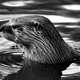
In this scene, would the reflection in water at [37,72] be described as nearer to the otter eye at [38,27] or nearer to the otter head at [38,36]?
the otter head at [38,36]

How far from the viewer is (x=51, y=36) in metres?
9.71

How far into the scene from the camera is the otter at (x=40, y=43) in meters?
9.66

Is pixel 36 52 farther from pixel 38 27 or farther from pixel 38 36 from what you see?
pixel 38 27

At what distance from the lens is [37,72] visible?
9.61m

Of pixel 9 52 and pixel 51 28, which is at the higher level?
pixel 51 28

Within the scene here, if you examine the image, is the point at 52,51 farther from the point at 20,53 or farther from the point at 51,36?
the point at 20,53

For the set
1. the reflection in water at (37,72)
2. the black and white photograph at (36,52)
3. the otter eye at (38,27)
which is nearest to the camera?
the reflection in water at (37,72)

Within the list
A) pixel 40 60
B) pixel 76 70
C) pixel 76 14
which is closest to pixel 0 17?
pixel 76 14

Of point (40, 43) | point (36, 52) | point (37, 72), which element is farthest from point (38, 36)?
point (37, 72)

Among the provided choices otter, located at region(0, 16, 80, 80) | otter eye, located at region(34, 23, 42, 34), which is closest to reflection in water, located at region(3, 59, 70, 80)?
otter, located at region(0, 16, 80, 80)

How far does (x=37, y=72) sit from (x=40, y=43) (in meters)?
0.54

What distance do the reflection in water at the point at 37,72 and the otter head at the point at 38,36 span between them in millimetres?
157

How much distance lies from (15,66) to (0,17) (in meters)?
2.95

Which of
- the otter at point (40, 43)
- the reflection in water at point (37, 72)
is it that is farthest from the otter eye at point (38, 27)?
the reflection in water at point (37, 72)
